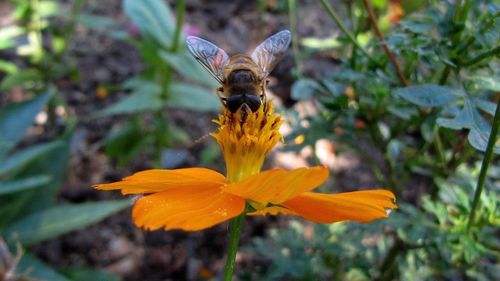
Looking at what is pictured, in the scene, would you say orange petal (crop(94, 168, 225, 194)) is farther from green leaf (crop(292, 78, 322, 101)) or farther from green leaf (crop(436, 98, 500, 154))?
green leaf (crop(292, 78, 322, 101))

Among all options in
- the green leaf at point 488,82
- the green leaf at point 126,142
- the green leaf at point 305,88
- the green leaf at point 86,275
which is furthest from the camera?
the green leaf at point 126,142

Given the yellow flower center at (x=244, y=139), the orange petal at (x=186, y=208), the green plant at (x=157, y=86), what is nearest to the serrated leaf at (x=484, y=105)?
the yellow flower center at (x=244, y=139)

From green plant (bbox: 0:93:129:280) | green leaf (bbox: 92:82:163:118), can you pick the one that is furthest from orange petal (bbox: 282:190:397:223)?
green leaf (bbox: 92:82:163:118)

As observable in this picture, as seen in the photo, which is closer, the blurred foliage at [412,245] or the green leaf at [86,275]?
the blurred foliage at [412,245]

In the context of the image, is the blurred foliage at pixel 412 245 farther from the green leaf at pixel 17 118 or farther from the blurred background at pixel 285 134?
Result: the green leaf at pixel 17 118

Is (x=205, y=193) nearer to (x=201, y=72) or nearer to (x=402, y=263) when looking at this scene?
(x=402, y=263)

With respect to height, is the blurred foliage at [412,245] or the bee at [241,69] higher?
the bee at [241,69]

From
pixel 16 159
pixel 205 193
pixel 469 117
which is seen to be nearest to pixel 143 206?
pixel 205 193

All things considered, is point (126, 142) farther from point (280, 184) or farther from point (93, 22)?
point (280, 184)

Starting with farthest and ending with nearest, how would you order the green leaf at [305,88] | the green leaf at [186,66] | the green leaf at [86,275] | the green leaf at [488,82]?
the green leaf at [186,66] → the green leaf at [86,275] → the green leaf at [305,88] → the green leaf at [488,82]
